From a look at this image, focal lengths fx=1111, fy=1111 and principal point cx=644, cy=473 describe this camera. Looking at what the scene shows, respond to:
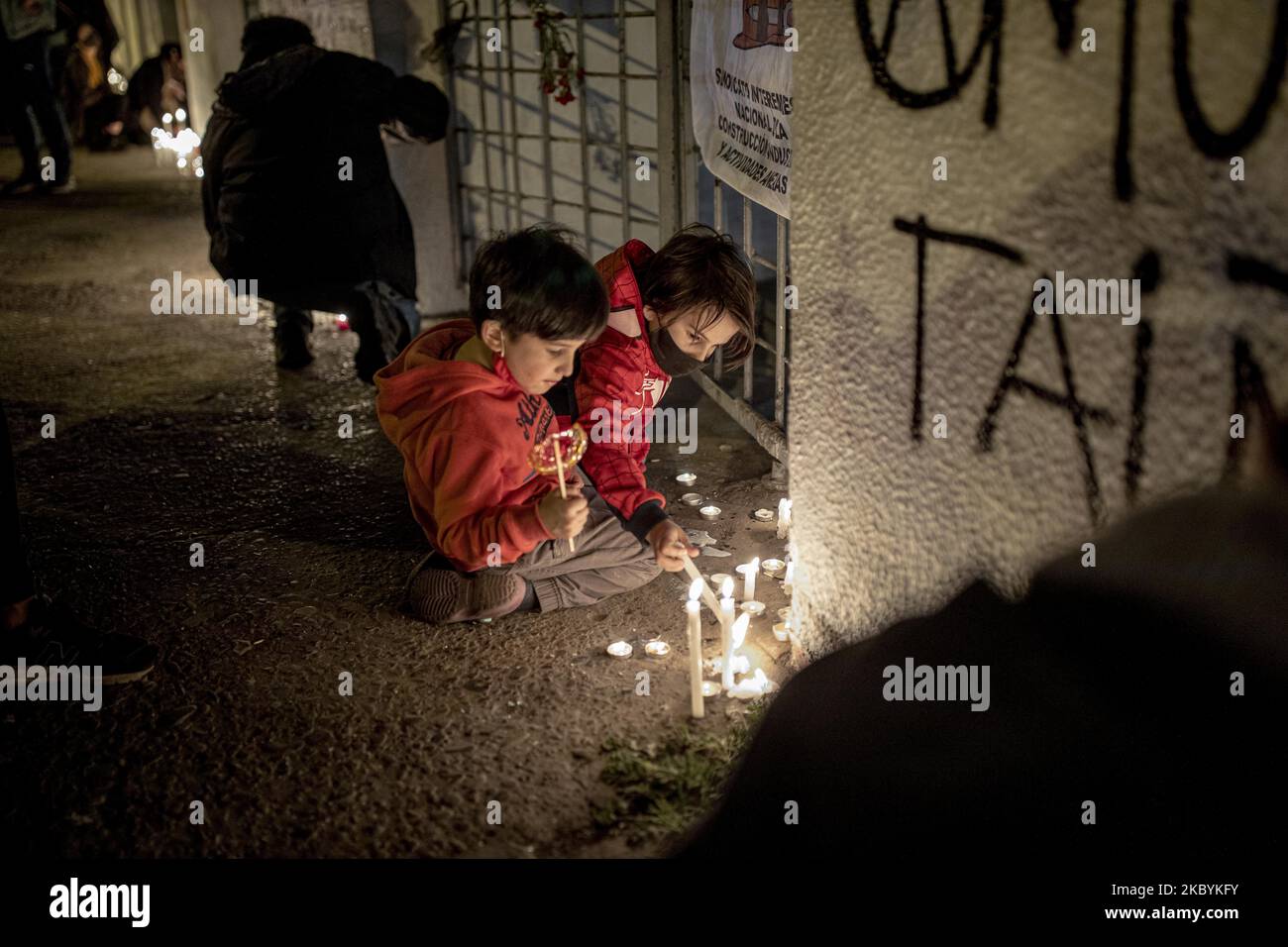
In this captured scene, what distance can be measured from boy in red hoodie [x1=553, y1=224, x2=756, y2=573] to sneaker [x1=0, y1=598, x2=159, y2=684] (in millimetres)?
1519

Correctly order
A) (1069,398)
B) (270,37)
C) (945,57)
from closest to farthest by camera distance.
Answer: (1069,398) < (945,57) < (270,37)

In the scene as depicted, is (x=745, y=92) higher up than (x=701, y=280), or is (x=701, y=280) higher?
(x=745, y=92)

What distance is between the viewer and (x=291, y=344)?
639 centimetres

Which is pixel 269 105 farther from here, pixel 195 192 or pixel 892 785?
pixel 195 192

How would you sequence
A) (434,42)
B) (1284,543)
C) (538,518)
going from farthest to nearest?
(434,42)
(538,518)
(1284,543)

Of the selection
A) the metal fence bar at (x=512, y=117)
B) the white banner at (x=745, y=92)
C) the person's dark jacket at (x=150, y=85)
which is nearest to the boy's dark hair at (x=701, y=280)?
the white banner at (x=745, y=92)

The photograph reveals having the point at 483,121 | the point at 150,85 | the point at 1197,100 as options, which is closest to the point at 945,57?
the point at 1197,100

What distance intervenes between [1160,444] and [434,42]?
5808mm

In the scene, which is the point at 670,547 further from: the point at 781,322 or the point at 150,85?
the point at 150,85

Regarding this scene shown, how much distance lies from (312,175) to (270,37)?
0.71 m

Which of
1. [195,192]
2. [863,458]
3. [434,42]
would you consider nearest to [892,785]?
[863,458]

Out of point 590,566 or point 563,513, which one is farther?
point 590,566

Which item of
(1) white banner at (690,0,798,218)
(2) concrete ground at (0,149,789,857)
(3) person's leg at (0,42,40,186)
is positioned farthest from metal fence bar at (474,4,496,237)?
(3) person's leg at (0,42,40,186)
